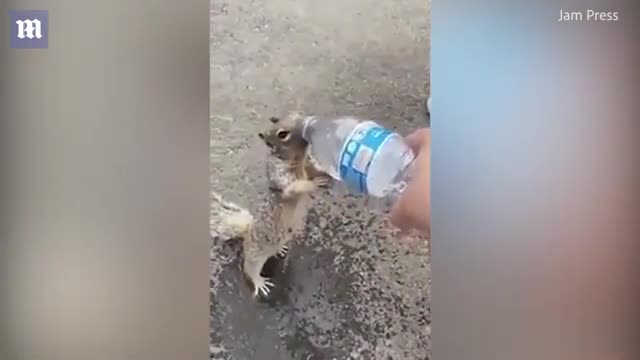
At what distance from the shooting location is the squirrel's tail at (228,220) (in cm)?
99

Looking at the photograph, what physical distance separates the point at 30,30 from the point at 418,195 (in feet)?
1.99

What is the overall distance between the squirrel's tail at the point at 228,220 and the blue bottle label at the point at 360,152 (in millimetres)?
152

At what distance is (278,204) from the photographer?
3.26ft

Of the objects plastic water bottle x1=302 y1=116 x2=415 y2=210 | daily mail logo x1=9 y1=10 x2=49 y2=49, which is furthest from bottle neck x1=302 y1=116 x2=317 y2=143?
daily mail logo x1=9 y1=10 x2=49 y2=49

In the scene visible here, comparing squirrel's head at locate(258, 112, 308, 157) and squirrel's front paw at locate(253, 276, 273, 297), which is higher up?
squirrel's head at locate(258, 112, 308, 157)

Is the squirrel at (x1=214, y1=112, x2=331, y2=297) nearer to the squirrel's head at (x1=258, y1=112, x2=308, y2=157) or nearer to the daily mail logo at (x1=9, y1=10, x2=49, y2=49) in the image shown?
the squirrel's head at (x1=258, y1=112, x2=308, y2=157)

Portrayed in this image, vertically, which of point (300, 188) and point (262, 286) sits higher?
point (300, 188)

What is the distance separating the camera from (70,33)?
1006 millimetres

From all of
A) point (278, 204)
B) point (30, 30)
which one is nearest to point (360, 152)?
point (278, 204)

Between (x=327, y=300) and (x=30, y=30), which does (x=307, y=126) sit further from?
(x=30, y=30)

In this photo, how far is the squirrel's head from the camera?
39.1 inches

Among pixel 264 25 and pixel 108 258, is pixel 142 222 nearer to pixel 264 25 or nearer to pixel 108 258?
pixel 108 258

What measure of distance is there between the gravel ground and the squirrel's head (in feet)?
0.05

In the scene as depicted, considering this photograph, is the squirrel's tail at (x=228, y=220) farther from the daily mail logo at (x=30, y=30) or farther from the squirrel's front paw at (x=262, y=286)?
the daily mail logo at (x=30, y=30)
